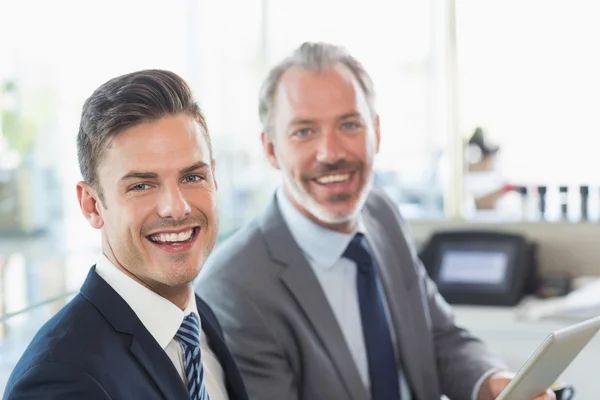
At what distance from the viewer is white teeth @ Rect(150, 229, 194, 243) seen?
1.31 m

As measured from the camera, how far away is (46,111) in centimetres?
312

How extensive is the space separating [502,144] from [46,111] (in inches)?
80.6

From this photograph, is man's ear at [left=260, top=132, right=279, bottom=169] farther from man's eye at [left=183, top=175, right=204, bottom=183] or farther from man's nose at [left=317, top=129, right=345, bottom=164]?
man's eye at [left=183, top=175, right=204, bottom=183]

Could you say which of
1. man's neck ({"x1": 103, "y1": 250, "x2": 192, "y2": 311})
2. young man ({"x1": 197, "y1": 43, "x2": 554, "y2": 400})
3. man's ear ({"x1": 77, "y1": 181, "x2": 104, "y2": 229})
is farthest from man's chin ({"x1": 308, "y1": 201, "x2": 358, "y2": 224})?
man's ear ({"x1": 77, "y1": 181, "x2": 104, "y2": 229})

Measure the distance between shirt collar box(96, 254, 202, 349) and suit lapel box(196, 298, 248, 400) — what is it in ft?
0.82

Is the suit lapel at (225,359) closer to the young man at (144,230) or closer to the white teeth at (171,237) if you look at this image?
the young man at (144,230)

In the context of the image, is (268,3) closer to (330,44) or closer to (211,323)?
(330,44)

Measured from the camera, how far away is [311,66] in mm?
2109

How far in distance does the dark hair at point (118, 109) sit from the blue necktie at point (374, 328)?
90cm

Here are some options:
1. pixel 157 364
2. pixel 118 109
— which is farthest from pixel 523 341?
pixel 118 109

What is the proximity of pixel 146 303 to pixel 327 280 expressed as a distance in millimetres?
832

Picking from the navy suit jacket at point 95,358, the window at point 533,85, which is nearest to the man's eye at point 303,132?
the navy suit jacket at point 95,358

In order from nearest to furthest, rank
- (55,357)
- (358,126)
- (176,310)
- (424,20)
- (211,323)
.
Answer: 1. (55,357)
2. (176,310)
3. (211,323)
4. (358,126)
5. (424,20)

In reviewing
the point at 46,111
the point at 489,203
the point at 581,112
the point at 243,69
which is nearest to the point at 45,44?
the point at 46,111
